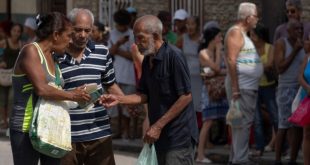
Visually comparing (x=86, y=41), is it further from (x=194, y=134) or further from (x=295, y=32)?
(x=295, y=32)

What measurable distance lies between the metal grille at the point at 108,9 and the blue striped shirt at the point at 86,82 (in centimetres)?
865

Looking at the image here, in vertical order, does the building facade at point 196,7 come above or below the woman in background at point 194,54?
above

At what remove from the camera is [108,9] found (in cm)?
1622

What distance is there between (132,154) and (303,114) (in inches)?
149

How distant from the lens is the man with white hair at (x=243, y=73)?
1052cm

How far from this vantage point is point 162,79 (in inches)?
271

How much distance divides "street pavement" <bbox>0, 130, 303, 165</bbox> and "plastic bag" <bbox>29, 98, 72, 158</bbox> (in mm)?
5136

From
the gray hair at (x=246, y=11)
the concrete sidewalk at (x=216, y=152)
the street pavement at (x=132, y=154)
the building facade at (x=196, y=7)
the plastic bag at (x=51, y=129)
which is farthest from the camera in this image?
the building facade at (x=196, y=7)

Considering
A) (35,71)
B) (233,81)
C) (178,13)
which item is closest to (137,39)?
(35,71)

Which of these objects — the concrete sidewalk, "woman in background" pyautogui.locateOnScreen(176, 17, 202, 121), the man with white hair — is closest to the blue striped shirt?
the man with white hair

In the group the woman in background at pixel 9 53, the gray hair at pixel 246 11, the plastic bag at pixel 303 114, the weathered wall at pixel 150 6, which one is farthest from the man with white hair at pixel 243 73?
the woman in background at pixel 9 53

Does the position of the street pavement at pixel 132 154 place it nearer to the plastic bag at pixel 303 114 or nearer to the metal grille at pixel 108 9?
the plastic bag at pixel 303 114

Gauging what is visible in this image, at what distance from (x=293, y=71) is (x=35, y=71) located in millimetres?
5094

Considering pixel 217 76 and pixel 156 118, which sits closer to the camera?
pixel 156 118
